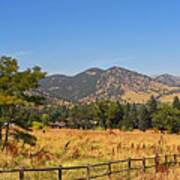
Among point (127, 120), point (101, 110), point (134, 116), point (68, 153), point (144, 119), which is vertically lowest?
point (68, 153)

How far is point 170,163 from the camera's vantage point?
20438mm

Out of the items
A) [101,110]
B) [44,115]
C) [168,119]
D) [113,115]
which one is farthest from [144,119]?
[44,115]

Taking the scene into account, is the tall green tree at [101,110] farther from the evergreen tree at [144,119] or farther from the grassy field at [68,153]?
the grassy field at [68,153]

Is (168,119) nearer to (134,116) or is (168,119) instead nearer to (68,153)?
(134,116)

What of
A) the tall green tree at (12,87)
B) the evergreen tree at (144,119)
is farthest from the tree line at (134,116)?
the tall green tree at (12,87)

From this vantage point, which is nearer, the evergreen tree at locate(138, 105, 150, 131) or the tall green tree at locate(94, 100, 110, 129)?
the tall green tree at locate(94, 100, 110, 129)

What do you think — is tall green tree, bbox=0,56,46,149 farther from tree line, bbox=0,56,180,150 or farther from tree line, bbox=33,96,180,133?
tree line, bbox=33,96,180,133

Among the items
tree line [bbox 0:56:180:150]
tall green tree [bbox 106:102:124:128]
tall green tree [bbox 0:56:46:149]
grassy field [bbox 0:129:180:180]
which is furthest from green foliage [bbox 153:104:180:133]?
tall green tree [bbox 0:56:46:149]

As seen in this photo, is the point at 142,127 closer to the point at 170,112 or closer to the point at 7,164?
the point at 170,112

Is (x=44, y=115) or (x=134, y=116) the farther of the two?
(x=44, y=115)

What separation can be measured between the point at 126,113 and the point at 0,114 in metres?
83.0

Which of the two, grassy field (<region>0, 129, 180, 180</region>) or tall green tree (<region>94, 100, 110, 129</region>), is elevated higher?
tall green tree (<region>94, 100, 110, 129</region>)

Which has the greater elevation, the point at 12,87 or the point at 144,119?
the point at 12,87

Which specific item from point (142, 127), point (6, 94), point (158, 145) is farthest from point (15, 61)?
point (142, 127)
